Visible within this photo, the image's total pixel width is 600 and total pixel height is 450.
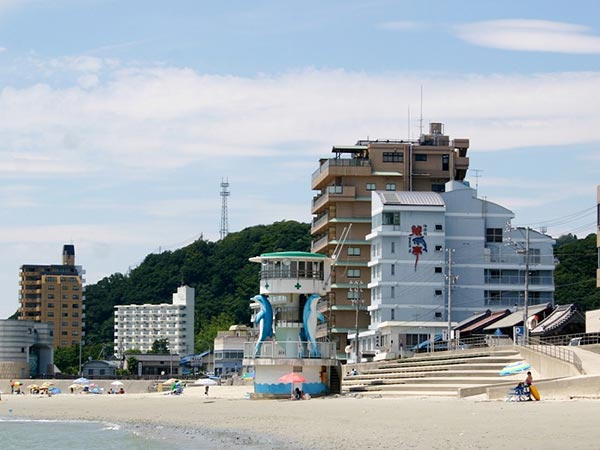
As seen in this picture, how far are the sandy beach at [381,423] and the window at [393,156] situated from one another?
55620 millimetres

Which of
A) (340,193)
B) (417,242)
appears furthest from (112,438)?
(340,193)

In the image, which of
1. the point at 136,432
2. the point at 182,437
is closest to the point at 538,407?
the point at 182,437

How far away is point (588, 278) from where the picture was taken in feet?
416

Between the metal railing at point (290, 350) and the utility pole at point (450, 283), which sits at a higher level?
the utility pole at point (450, 283)

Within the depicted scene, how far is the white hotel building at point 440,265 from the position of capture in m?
104

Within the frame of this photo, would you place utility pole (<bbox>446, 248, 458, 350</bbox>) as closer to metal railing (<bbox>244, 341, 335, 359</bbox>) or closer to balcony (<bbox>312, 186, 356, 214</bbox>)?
balcony (<bbox>312, 186, 356, 214</bbox>)

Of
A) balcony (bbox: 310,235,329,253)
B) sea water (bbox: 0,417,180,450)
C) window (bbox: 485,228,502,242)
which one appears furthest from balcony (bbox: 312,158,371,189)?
sea water (bbox: 0,417,180,450)

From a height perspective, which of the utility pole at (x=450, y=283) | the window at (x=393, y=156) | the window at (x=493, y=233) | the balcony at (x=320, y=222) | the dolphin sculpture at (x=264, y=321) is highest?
the window at (x=393, y=156)

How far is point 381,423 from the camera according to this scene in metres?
41.1

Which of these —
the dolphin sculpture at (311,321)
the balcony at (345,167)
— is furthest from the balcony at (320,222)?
the dolphin sculpture at (311,321)

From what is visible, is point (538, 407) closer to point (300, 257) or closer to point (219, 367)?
point (300, 257)

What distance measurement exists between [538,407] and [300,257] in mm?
26735

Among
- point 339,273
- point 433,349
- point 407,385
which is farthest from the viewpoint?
point 339,273

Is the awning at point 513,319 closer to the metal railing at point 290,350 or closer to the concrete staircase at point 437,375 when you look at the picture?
the concrete staircase at point 437,375
